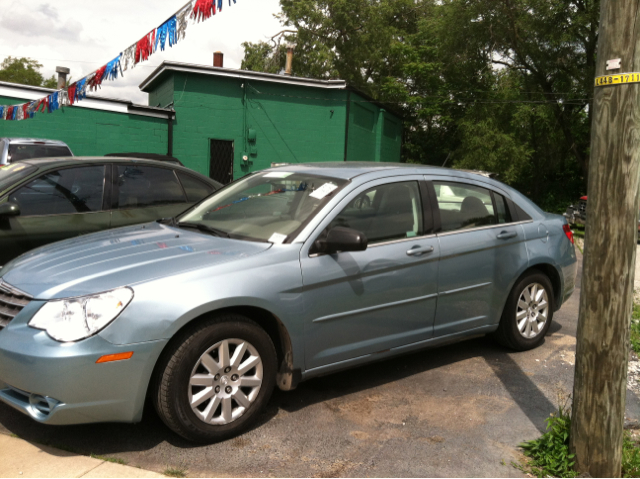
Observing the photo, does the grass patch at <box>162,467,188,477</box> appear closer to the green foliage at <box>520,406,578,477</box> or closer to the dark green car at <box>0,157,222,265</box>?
the green foliage at <box>520,406,578,477</box>

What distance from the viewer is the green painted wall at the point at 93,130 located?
17.3 m

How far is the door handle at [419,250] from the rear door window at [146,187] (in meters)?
3.20

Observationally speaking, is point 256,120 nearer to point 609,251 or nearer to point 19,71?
point 609,251

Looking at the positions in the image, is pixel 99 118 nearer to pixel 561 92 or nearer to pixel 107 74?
pixel 107 74

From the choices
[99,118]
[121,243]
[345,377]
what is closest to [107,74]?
[121,243]

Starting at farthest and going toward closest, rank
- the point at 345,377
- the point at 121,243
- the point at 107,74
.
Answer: the point at 107,74 → the point at 345,377 → the point at 121,243

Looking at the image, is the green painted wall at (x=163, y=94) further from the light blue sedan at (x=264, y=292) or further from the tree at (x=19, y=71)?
the tree at (x=19, y=71)

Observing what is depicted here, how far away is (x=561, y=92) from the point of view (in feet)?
74.3

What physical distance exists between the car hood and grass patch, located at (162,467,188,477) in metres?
1.00

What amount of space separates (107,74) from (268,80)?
43.9 ft

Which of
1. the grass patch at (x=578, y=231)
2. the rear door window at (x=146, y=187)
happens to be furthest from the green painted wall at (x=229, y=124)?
the rear door window at (x=146, y=187)

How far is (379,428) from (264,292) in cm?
114

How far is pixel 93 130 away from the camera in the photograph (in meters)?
18.0

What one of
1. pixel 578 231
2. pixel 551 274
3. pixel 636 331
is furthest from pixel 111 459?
pixel 578 231
